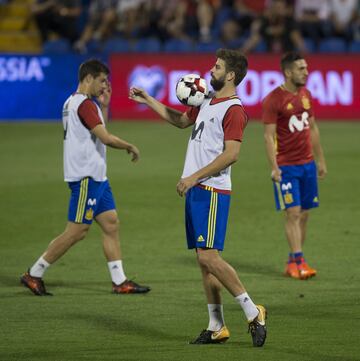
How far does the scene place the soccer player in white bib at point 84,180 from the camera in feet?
31.8

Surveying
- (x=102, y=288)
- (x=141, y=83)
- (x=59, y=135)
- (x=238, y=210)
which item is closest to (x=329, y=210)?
(x=238, y=210)

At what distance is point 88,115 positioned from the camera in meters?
9.59

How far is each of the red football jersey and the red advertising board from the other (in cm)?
1332

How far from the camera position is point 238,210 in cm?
1435

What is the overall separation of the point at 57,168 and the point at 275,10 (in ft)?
29.5

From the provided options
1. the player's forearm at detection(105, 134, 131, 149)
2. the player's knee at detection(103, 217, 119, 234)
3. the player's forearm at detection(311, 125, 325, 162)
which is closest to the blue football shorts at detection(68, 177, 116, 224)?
the player's knee at detection(103, 217, 119, 234)

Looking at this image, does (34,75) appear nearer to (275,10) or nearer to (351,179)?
(275,10)

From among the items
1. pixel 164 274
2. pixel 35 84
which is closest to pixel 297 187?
pixel 164 274

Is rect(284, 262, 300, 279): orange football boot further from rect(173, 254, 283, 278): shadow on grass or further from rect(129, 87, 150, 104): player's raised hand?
rect(129, 87, 150, 104): player's raised hand

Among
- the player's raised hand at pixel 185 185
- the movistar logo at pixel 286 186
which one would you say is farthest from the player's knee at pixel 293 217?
the player's raised hand at pixel 185 185

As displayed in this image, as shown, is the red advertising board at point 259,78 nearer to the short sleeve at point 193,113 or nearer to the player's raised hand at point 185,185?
the short sleeve at point 193,113

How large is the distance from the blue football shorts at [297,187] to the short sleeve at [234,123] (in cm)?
311

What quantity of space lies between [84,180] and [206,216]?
229 centimetres

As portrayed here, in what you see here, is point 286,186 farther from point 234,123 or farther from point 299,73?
point 234,123
